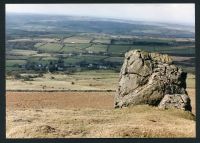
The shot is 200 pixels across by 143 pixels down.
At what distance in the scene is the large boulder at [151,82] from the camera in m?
23.1

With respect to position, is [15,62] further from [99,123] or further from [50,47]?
[99,123]

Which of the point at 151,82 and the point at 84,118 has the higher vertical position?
the point at 151,82

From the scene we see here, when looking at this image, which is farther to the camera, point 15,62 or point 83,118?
point 15,62

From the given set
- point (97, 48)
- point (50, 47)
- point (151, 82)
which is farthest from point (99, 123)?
point (50, 47)

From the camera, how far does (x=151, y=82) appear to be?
23.5m

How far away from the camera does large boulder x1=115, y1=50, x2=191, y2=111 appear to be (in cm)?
2308

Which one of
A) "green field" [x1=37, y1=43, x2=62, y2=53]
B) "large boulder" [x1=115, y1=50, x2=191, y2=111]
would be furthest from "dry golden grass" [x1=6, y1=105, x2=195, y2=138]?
"green field" [x1=37, y1=43, x2=62, y2=53]

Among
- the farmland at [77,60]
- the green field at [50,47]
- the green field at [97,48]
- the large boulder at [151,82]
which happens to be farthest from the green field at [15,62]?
the large boulder at [151,82]

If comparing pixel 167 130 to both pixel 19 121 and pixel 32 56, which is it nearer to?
pixel 19 121

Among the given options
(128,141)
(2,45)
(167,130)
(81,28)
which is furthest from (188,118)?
(2,45)

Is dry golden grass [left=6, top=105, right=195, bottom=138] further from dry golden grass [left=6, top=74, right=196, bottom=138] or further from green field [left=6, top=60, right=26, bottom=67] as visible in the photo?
green field [left=6, top=60, right=26, bottom=67]

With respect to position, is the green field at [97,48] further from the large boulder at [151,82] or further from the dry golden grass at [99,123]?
the dry golden grass at [99,123]

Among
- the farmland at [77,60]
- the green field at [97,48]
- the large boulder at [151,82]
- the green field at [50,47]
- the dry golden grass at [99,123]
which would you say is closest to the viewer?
the dry golden grass at [99,123]

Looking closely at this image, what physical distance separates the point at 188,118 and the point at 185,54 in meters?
4.87
